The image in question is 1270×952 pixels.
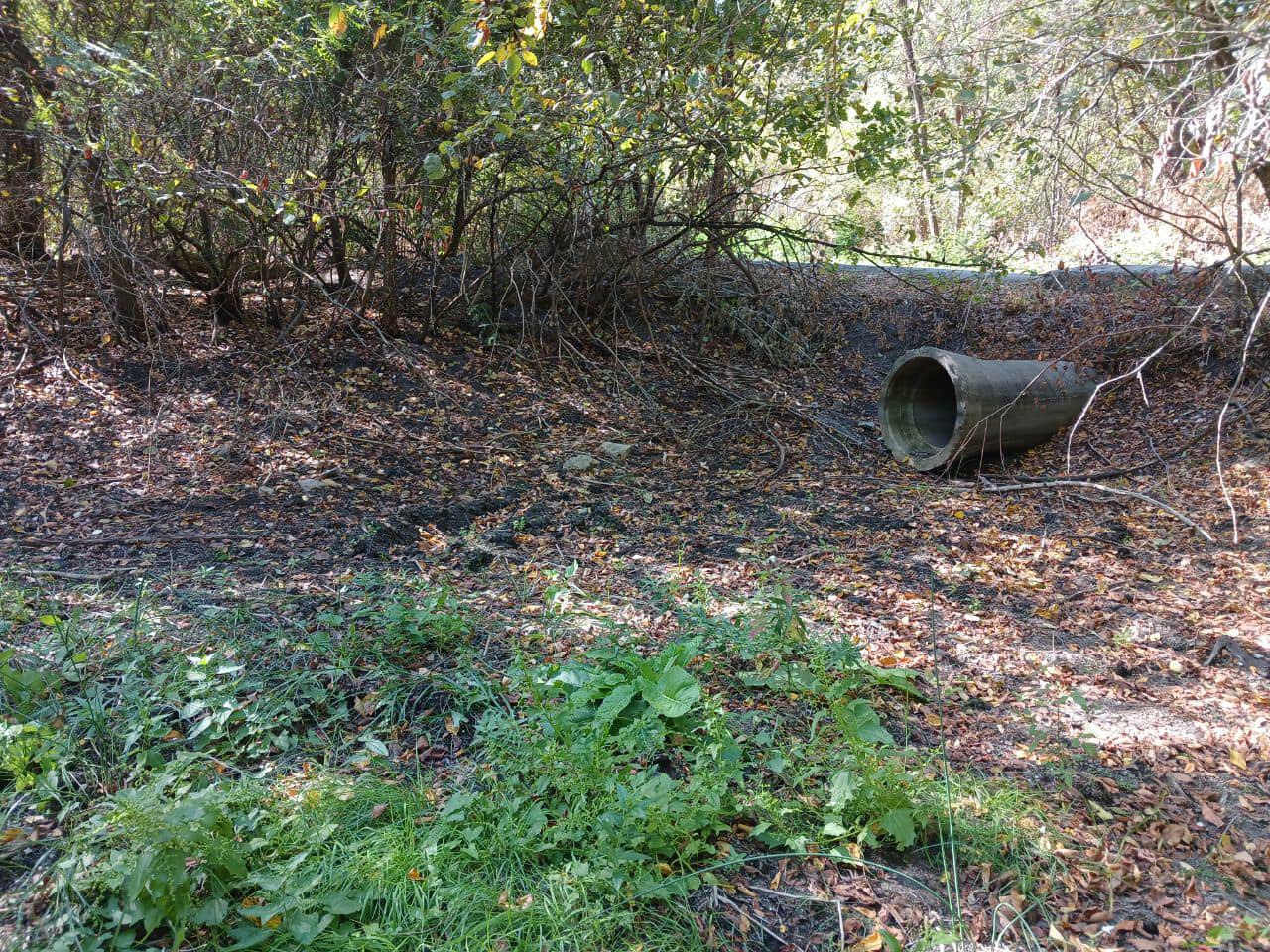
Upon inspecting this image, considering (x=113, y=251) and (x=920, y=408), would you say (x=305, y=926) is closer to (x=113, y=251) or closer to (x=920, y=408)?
(x=113, y=251)

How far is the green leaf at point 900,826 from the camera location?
2.40 m

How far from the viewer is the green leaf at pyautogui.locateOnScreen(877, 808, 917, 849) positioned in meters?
2.40

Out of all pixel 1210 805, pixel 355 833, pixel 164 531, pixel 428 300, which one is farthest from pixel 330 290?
pixel 1210 805

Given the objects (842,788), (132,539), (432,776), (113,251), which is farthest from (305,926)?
(113,251)

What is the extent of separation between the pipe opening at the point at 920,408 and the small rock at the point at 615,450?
203 cm

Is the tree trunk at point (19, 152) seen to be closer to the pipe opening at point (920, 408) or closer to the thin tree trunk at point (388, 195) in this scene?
the thin tree trunk at point (388, 195)

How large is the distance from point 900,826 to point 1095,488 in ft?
12.5

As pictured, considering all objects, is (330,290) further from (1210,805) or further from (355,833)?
(1210,805)

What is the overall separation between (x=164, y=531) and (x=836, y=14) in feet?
16.8

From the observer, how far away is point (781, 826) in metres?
2.52

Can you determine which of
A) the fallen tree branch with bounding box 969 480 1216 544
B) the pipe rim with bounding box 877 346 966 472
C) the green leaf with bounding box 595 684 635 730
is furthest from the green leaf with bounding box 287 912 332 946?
the pipe rim with bounding box 877 346 966 472

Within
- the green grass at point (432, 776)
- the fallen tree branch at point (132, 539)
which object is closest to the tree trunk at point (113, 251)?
Answer: the fallen tree branch at point (132, 539)

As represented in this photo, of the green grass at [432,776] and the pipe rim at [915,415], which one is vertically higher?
the pipe rim at [915,415]

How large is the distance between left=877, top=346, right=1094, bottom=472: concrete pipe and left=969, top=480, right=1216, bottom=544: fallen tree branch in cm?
28
